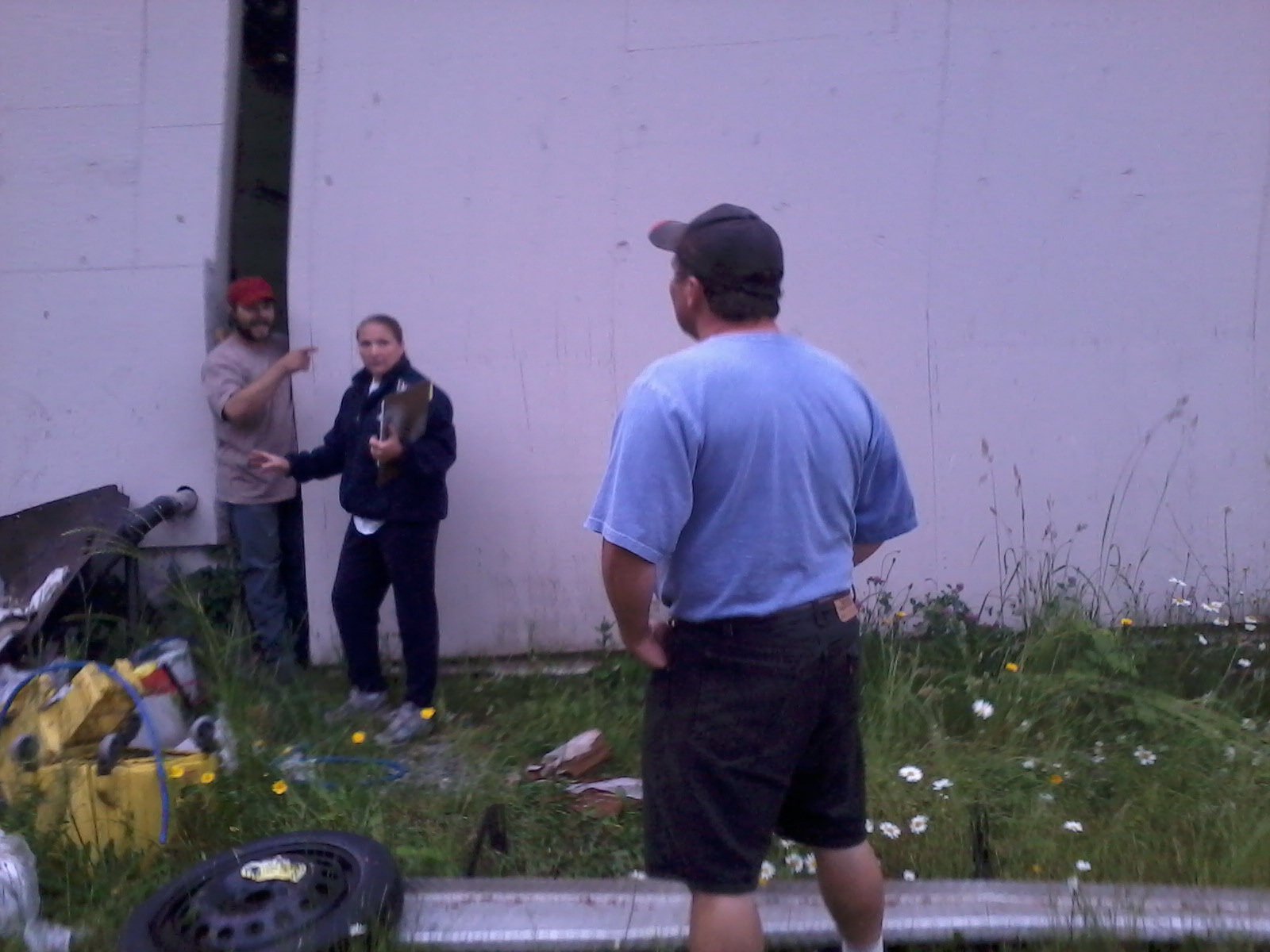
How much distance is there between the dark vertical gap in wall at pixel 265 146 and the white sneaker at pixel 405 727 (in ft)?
6.50

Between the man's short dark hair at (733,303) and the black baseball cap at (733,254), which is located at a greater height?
the black baseball cap at (733,254)

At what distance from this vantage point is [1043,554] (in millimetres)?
4918

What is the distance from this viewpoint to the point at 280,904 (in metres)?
2.84

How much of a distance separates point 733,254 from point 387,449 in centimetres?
220

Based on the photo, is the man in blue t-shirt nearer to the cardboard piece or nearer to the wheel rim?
the wheel rim

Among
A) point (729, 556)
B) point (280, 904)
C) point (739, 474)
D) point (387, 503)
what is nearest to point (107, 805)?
→ point (280, 904)

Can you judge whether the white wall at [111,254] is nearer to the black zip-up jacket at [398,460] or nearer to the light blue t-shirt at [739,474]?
the black zip-up jacket at [398,460]

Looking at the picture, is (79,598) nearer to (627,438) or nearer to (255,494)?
(255,494)

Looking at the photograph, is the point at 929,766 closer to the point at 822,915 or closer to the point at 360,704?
the point at 822,915

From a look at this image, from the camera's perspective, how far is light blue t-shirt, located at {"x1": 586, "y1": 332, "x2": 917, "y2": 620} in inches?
84.9

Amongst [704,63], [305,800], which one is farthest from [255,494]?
[704,63]

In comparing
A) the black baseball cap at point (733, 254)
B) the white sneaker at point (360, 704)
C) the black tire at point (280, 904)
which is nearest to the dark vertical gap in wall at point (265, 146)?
the white sneaker at point (360, 704)

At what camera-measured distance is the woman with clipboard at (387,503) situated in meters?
4.28

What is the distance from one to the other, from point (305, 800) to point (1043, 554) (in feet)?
10.2
